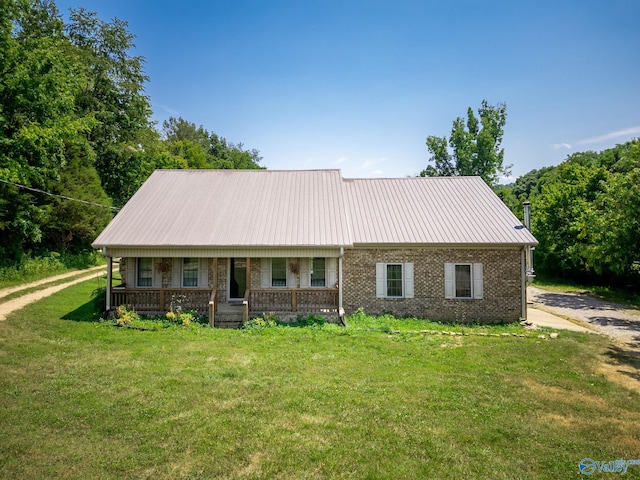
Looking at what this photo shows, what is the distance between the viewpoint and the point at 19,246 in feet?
69.6

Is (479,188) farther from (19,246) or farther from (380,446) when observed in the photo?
(19,246)

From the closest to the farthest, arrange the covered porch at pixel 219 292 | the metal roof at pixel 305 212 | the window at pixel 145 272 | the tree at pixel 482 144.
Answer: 1. the covered porch at pixel 219 292
2. the metal roof at pixel 305 212
3. the window at pixel 145 272
4. the tree at pixel 482 144

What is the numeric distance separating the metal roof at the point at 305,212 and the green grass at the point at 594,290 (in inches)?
465

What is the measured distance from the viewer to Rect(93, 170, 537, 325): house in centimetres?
1408

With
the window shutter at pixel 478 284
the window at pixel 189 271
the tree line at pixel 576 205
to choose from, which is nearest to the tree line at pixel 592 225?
the tree line at pixel 576 205

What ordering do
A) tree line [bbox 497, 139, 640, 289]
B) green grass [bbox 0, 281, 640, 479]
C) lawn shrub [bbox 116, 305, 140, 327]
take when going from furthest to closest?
1. tree line [bbox 497, 139, 640, 289]
2. lawn shrub [bbox 116, 305, 140, 327]
3. green grass [bbox 0, 281, 640, 479]

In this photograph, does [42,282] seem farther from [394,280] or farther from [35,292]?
[394,280]

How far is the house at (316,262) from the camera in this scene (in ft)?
46.2

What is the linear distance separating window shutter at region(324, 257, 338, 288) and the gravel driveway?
10.0 meters

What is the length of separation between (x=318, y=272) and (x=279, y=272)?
158 cm

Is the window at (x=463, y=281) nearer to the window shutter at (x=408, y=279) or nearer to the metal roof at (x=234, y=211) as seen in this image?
the window shutter at (x=408, y=279)

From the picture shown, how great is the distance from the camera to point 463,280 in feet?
48.4

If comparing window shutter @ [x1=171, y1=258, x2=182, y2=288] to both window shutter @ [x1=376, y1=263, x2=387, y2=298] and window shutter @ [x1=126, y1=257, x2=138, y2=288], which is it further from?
window shutter @ [x1=376, y1=263, x2=387, y2=298]

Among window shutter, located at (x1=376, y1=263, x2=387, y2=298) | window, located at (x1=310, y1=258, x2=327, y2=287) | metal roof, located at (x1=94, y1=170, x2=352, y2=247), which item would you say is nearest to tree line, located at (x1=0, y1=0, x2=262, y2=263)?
metal roof, located at (x1=94, y1=170, x2=352, y2=247)
